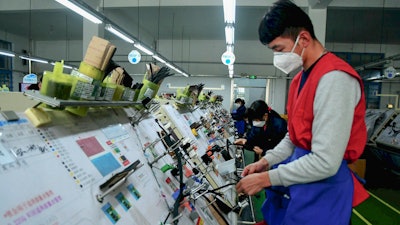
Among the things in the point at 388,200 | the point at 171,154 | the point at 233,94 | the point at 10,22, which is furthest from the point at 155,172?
the point at 10,22

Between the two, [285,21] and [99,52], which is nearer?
[285,21]

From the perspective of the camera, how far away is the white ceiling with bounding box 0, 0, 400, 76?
752 cm

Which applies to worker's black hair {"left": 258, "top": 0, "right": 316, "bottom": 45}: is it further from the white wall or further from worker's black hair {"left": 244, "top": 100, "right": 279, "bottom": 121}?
the white wall

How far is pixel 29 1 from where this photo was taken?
323 inches

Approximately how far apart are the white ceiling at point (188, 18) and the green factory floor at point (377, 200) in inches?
169

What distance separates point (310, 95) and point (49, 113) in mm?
1073

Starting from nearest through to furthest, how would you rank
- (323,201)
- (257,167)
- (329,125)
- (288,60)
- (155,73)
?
(329,125), (323,201), (288,60), (257,167), (155,73)

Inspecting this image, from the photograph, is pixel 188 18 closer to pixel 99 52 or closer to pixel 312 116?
pixel 99 52

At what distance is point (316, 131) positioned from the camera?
3.12ft

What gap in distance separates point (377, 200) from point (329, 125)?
4722 mm

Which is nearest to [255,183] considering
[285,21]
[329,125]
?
[329,125]

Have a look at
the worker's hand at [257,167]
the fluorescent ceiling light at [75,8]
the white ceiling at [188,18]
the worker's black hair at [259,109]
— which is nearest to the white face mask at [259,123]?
the worker's black hair at [259,109]

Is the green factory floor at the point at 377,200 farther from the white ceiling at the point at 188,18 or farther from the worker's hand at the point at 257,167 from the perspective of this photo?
the white ceiling at the point at 188,18

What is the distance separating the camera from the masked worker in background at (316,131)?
920 millimetres
